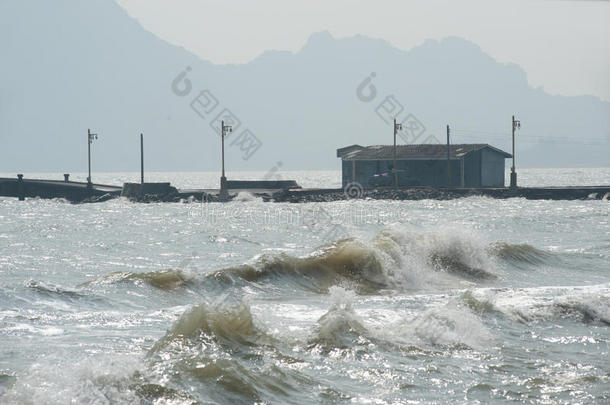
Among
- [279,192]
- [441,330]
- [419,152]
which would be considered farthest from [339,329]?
[419,152]

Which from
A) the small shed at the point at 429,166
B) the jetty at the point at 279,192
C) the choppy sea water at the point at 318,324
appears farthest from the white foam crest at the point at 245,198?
the choppy sea water at the point at 318,324

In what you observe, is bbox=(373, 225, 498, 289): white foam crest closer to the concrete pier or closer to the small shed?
the small shed

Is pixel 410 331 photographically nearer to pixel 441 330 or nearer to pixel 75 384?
pixel 441 330

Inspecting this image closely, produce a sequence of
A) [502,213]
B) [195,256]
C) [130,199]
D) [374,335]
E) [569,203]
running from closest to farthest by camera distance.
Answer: [374,335]
[195,256]
[502,213]
[569,203]
[130,199]

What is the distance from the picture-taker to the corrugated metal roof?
72625 millimetres

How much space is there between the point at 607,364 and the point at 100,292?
377 inches

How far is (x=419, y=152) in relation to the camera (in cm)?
7462

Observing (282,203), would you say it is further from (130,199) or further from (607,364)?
(607,364)

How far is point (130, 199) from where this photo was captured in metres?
74.3

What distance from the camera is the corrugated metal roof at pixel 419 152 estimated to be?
238ft

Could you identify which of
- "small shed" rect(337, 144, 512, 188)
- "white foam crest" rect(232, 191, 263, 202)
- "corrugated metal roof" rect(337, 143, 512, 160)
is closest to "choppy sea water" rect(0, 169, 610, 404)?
"white foam crest" rect(232, 191, 263, 202)

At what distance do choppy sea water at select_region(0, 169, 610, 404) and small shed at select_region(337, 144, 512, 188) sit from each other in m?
43.4

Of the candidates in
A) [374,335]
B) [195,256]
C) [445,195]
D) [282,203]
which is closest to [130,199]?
[282,203]

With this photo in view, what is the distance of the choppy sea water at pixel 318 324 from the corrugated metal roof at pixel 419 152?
42815mm
